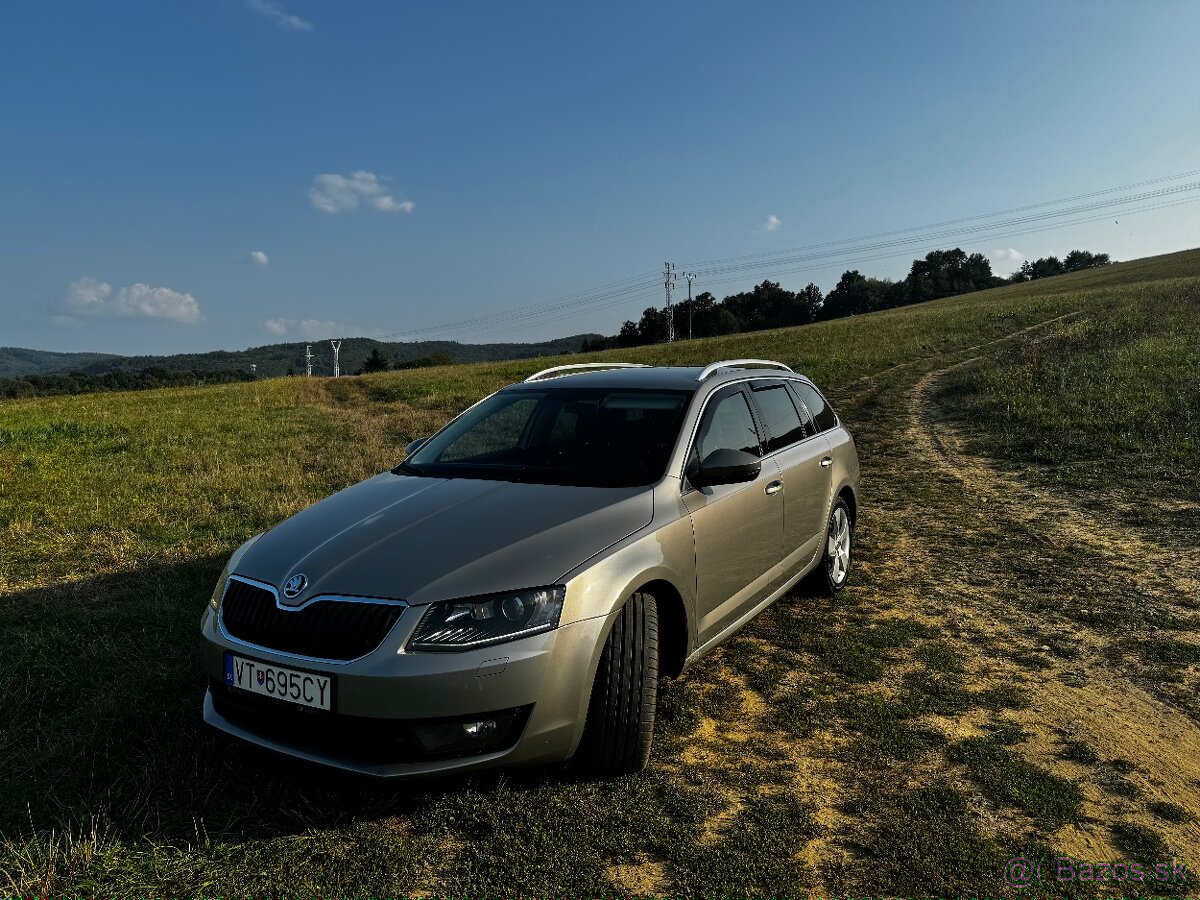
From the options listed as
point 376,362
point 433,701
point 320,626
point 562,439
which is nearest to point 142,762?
point 320,626

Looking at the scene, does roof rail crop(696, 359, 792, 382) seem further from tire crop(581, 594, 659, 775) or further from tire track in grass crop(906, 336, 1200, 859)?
tire track in grass crop(906, 336, 1200, 859)

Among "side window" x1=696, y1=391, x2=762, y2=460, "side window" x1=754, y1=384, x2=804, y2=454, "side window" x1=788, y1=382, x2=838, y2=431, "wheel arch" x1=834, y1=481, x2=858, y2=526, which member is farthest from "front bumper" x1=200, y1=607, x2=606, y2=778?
"wheel arch" x1=834, y1=481, x2=858, y2=526

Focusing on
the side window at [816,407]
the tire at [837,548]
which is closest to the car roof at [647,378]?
the side window at [816,407]

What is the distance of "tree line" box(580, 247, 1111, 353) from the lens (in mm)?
102375

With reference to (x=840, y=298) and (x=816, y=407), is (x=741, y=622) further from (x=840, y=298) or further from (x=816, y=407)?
(x=840, y=298)

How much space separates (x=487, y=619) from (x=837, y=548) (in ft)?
11.5

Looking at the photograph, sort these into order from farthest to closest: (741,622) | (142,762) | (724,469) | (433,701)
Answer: (741,622), (724,469), (142,762), (433,701)

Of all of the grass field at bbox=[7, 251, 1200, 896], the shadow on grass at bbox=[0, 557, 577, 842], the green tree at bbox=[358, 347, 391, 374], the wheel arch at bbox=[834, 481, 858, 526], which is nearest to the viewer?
the grass field at bbox=[7, 251, 1200, 896]

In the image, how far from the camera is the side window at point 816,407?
5504 millimetres

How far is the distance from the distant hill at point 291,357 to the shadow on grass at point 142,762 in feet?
295

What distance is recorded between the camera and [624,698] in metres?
3.04

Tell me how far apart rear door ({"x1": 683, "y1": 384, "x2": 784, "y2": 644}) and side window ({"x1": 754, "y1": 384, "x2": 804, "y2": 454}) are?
15 centimetres

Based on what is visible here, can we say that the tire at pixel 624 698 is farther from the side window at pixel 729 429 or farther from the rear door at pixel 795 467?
the rear door at pixel 795 467

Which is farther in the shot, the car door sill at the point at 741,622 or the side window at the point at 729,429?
the side window at the point at 729,429
